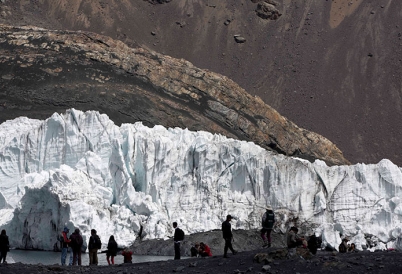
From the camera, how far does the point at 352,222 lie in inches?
1403

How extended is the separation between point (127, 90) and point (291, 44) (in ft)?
144

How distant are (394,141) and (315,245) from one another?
206ft

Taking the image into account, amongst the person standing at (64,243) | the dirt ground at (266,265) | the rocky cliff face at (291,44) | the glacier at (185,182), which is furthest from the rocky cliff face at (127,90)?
the dirt ground at (266,265)

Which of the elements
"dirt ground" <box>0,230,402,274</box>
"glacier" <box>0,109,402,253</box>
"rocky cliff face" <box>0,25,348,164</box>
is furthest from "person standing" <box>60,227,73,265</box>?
"rocky cliff face" <box>0,25,348,164</box>

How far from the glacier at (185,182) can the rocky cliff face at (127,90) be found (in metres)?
12.5

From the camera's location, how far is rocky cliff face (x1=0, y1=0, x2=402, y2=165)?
82125mm

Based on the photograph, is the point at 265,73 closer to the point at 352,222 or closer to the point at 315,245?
the point at 352,222

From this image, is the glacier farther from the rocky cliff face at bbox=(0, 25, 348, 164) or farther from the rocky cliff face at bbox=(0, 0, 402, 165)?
the rocky cliff face at bbox=(0, 0, 402, 165)

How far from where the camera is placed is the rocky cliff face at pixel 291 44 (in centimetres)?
8212

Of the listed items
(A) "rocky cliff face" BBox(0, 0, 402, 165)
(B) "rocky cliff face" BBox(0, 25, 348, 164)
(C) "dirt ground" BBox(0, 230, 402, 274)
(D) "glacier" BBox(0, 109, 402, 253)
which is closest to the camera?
(C) "dirt ground" BBox(0, 230, 402, 274)

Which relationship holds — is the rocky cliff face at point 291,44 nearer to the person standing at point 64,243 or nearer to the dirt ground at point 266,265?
the person standing at point 64,243

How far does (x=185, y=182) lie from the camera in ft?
120

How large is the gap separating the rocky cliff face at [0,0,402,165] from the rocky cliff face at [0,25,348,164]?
19969 mm

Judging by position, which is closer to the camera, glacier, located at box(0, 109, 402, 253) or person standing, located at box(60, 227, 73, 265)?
person standing, located at box(60, 227, 73, 265)
